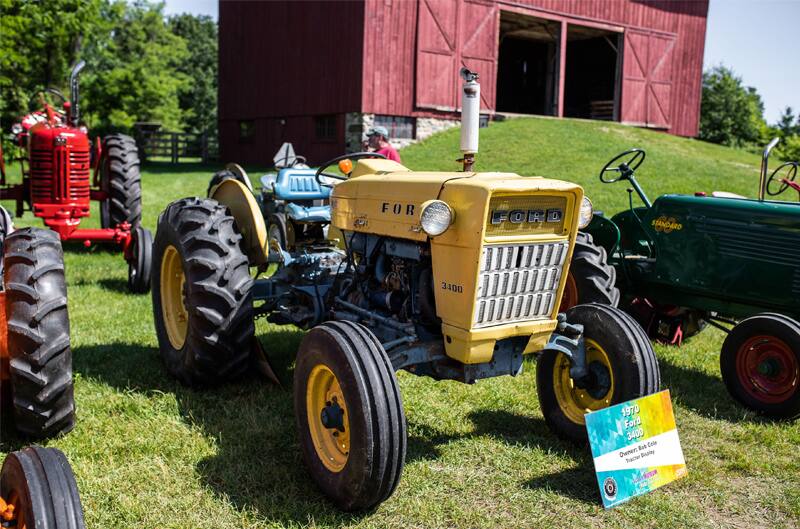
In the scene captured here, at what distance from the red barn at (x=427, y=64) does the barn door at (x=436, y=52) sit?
3 centimetres

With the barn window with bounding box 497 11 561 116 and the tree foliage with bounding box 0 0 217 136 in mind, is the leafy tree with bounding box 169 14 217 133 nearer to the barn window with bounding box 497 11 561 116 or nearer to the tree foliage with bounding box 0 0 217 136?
the tree foliage with bounding box 0 0 217 136

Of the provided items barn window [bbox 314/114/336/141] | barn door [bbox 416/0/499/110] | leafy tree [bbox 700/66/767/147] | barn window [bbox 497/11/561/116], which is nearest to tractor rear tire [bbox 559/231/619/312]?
barn door [bbox 416/0/499/110]

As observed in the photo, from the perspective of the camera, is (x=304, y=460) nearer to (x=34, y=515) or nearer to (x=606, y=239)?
(x=34, y=515)

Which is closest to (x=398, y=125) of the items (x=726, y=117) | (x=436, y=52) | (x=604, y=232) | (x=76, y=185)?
(x=436, y=52)

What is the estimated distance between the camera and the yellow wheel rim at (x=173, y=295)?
483 cm

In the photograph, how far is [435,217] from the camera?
10.4 feet

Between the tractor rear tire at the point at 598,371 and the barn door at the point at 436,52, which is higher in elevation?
the barn door at the point at 436,52

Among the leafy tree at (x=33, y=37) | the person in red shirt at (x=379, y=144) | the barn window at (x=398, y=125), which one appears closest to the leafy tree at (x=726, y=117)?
the barn window at (x=398, y=125)

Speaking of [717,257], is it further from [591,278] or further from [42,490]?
[42,490]

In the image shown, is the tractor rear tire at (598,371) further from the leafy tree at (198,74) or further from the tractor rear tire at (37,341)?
the leafy tree at (198,74)

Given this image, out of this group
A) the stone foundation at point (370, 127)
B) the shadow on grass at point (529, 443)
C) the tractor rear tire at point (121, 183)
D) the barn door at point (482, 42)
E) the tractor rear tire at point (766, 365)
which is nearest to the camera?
the shadow on grass at point (529, 443)

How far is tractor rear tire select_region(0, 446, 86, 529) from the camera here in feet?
6.83

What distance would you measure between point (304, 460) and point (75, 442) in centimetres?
119

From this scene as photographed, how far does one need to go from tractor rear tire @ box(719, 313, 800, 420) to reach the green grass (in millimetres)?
125
